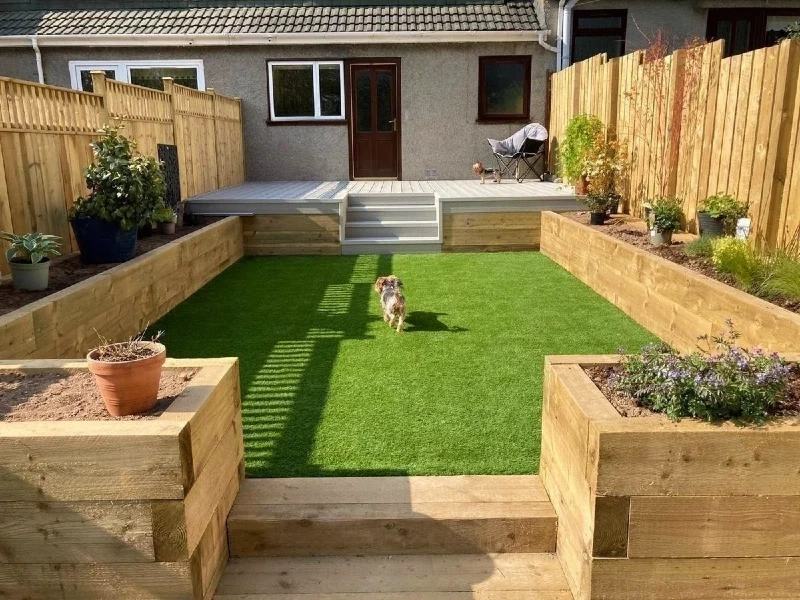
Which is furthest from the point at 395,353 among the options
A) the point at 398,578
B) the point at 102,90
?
the point at 102,90

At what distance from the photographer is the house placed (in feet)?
39.8

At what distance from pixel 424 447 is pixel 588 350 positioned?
6.69 ft

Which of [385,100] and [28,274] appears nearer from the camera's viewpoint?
[28,274]

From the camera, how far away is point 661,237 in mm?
5949

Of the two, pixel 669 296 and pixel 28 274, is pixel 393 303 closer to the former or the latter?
pixel 669 296

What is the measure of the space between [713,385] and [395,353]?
2.72m

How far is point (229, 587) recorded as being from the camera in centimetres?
243

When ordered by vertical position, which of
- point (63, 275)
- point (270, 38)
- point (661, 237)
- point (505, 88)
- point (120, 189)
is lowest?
point (63, 275)

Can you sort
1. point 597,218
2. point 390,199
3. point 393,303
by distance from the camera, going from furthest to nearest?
point 390,199 → point 597,218 → point 393,303

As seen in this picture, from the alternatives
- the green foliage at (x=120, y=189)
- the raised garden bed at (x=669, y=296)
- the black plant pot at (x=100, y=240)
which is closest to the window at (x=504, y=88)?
the raised garden bed at (x=669, y=296)

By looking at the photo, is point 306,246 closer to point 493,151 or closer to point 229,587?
point 493,151

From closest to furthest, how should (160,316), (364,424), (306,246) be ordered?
(364,424) < (160,316) < (306,246)

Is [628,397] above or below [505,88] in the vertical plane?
below

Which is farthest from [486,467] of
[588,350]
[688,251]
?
[688,251]
